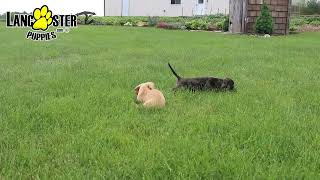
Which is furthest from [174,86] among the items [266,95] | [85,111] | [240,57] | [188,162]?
[240,57]

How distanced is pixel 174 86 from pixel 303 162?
284cm

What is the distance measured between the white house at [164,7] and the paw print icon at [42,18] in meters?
12.7

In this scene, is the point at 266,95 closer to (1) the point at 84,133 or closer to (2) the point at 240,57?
(1) the point at 84,133

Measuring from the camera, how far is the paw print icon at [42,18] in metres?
20.3

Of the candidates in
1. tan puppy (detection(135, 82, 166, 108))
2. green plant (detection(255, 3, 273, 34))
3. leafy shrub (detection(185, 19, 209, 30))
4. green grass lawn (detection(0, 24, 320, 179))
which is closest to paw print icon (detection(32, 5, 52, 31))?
leafy shrub (detection(185, 19, 209, 30))

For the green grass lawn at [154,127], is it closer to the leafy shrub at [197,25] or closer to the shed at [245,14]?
the shed at [245,14]

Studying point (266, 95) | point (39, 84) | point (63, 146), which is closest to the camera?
point (63, 146)

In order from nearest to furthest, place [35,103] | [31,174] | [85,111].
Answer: [31,174] < [85,111] < [35,103]

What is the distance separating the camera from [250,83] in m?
6.25

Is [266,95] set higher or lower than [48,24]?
lower

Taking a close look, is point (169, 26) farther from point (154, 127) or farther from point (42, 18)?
point (154, 127)

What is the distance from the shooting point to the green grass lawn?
2.95m

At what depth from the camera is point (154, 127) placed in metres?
3.93

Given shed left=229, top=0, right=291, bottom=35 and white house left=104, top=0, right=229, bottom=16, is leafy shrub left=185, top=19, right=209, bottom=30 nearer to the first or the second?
shed left=229, top=0, right=291, bottom=35
